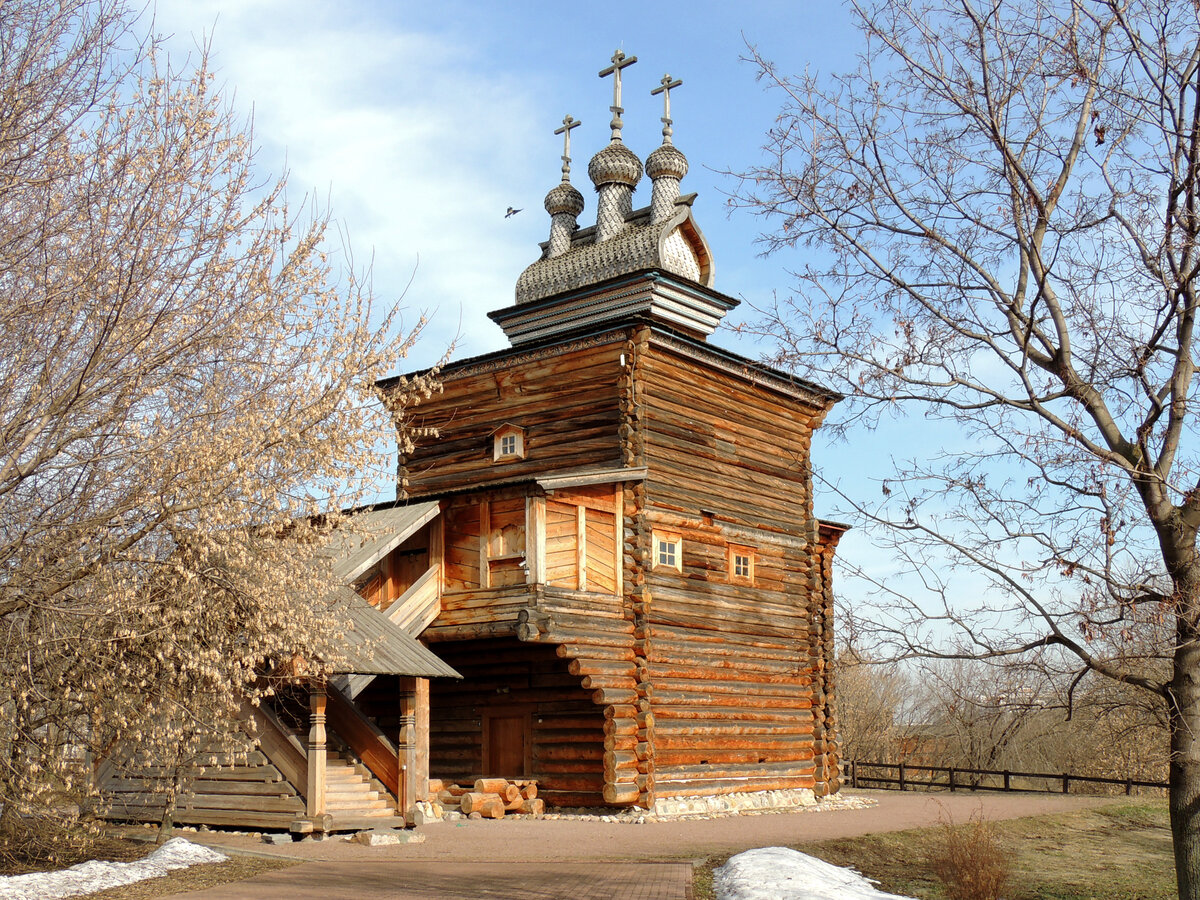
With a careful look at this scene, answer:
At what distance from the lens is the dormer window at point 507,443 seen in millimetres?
23484

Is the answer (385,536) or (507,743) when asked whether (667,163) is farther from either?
(507,743)

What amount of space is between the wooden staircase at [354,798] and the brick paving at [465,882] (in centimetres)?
256

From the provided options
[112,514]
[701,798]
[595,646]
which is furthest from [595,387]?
[112,514]

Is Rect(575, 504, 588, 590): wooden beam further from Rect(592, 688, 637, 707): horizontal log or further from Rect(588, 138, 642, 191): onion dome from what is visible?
Rect(588, 138, 642, 191): onion dome

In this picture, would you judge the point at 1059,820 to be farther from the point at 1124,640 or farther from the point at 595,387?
the point at 1124,640

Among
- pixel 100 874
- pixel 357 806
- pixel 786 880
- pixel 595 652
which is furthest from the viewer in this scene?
pixel 595 652

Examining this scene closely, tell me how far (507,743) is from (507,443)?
6.01 metres

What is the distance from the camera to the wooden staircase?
16.5 meters

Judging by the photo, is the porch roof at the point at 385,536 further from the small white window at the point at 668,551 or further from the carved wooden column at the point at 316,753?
the small white window at the point at 668,551

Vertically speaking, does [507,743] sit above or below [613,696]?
below

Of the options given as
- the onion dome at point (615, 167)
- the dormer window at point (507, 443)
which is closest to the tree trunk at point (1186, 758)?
the dormer window at point (507, 443)

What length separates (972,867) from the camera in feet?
43.7

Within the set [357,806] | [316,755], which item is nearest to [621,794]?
[357,806]

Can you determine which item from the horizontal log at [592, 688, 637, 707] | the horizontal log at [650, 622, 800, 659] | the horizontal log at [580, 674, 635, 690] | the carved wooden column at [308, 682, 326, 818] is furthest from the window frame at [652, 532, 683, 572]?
the carved wooden column at [308, 682, 326, 818]
